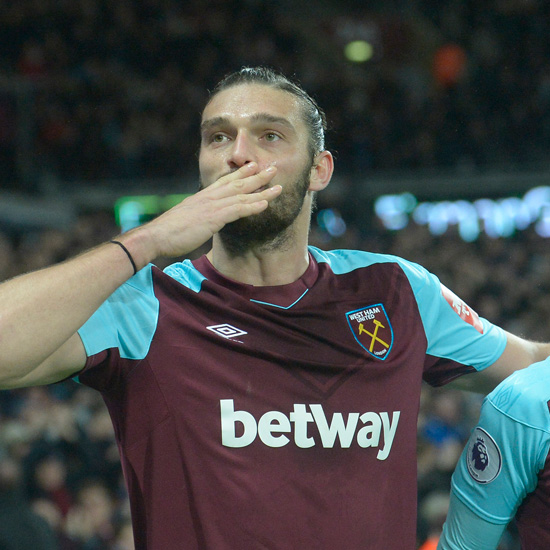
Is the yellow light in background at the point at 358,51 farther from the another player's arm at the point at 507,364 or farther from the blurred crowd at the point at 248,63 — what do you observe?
the another player's arm at the point at 507,364

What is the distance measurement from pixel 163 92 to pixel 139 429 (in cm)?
1017

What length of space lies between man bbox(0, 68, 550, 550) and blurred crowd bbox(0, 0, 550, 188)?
8143 millimetres

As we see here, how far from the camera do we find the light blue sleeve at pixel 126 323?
192 cm

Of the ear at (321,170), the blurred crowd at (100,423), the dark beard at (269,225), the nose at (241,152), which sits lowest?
the blurred crowd at (100,423)

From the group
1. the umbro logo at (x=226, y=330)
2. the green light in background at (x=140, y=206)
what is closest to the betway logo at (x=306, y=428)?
the umbro logo at (x=226, y=330)

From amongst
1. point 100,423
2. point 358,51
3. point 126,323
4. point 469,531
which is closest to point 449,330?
point 469,531

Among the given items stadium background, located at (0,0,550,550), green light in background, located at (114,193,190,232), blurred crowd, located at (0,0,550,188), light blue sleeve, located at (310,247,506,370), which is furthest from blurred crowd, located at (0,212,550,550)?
light blue sleeve, located at (310,247,506,370)

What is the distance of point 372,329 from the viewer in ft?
7.31

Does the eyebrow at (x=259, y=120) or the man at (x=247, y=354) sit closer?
the man at (x=247, y=354)

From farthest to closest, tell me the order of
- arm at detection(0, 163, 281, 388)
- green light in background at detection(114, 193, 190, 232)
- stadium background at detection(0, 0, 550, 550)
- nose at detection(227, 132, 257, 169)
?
green light in background at detection(114, 193, 190, 232) < stadium background at detection(0, 0, 550, 550) < nose at detection(227, 132, 257, 169) < arm at detection(0, 163, 281, 388)

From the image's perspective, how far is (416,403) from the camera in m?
2.22

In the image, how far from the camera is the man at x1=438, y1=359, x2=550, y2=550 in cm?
211

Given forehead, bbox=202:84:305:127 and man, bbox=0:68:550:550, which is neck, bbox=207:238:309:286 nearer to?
man, bbox=0:68:550:550

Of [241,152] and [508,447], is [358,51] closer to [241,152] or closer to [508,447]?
[241,152]
